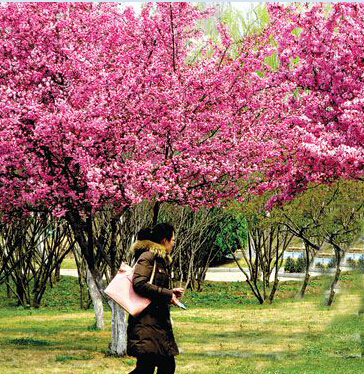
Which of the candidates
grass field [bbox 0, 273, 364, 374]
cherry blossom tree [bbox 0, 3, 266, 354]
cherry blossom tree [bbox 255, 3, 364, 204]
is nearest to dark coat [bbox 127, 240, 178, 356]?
grass field [bbox 0, 273, 364, 374]

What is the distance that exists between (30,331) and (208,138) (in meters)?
6.98

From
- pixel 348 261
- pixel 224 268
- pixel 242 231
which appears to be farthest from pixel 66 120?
pixel 224 268

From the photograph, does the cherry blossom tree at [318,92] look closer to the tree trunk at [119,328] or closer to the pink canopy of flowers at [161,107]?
the pink canopy of flowers at [161,107]

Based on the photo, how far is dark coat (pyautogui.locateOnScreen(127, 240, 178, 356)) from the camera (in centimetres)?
628

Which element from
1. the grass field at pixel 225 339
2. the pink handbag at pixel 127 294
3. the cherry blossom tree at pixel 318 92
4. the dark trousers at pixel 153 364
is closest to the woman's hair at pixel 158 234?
the pink handbag at pixel 127 294

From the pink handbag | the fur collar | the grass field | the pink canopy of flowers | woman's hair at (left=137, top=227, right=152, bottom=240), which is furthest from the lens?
the pink canopy of flowers

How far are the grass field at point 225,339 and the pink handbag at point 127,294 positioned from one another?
1765 mm

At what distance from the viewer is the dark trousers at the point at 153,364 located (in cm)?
630

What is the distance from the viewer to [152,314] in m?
6.41

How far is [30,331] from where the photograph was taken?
16141 millimetres

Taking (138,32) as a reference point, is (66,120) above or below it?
below

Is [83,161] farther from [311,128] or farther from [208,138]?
[311,128]

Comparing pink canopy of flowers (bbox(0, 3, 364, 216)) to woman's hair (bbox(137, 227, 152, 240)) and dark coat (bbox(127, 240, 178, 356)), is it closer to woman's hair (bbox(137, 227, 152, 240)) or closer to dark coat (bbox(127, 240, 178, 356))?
woman's hair (bbox(137, 227, 152, 240))

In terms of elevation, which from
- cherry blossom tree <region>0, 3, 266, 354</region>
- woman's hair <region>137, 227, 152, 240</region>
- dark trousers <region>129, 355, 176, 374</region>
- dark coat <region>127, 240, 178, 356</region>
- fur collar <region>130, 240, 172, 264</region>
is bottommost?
dark trousers <region>129, 355, 176, 374</region>
